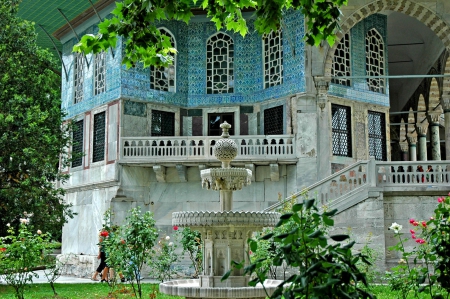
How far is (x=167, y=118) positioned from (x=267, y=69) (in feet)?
11.2

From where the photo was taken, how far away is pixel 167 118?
18.8 m

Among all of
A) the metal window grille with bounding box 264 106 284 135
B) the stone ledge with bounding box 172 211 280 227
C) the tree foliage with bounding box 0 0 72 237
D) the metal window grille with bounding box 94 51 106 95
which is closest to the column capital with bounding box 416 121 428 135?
the metal window grille with bounding box 264 106 284 135

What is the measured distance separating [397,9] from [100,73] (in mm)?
9285

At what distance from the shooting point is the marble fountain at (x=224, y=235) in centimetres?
749

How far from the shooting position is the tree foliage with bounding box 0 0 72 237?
1387 cm

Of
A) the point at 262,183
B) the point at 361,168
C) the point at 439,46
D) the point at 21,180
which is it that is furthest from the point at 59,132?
the point at 439,46

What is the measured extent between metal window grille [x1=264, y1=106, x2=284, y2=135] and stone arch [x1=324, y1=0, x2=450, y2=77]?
1.83 m

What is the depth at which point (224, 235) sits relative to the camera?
8.18 m

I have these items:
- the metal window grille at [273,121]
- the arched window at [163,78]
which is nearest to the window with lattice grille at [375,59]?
the metal window grille at [273,121]

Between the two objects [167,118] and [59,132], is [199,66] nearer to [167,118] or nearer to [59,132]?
[167,118]

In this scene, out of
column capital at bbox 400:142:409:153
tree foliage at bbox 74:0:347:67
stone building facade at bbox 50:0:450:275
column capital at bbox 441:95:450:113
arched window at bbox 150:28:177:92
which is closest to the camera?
tree foliage at bbox 74:0:347:67

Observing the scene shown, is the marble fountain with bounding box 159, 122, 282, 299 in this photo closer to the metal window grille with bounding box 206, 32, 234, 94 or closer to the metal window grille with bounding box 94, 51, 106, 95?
the metal window grille with bounding box 206, 32, 234, 94

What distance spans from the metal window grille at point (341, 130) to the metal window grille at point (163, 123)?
492cm

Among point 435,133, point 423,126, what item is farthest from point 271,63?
point 423,126
